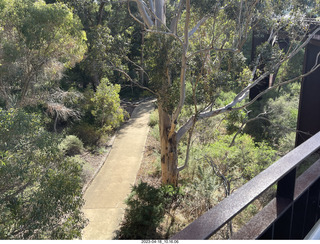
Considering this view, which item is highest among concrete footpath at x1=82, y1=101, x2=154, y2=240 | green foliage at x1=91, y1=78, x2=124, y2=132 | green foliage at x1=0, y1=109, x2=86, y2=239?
green foliage at x1=0, y1=109, x2=86, y2=239

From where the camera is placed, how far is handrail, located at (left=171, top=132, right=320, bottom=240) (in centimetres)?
100

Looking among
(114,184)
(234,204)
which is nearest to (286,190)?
(234,204)

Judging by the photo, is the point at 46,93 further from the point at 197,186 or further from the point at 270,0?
the point at 270,0

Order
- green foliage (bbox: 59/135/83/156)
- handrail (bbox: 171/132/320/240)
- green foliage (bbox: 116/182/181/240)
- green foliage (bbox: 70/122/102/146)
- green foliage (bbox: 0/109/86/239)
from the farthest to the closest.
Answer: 1. green foliage (bbox: 70/122/102/146)
2. green foliage (bbox: 59/135/83/156)
3. green foliage (bbox: 116/182/181/240)
4. green foliage (bbox: 0/109/86/239)
5. handrail (bbox: 171/132/320/240)

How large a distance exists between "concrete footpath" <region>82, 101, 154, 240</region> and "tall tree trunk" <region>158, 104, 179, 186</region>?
1.39 metres

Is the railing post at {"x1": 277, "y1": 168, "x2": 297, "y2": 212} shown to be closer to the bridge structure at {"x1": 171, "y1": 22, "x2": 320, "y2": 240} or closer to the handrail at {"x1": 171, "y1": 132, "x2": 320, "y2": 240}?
the bridge structure at {"x1": 171, "y1": 22, "x2": 320, "y2": 240}

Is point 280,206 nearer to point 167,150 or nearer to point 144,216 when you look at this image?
point 144,216

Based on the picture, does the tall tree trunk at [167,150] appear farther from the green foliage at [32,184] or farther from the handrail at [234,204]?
the handrail at [234,204]

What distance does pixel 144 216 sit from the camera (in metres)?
7.94

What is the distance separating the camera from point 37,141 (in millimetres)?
5398

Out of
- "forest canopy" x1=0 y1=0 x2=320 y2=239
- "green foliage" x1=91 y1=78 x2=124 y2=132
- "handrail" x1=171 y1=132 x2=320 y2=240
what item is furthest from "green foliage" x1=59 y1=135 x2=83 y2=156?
"handrail" x1=171 y1=132 x2=320 y2=240

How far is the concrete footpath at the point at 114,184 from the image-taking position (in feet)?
28.5

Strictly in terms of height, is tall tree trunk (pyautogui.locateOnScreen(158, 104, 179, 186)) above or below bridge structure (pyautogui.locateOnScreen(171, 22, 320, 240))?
below

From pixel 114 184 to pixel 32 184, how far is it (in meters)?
5.92
